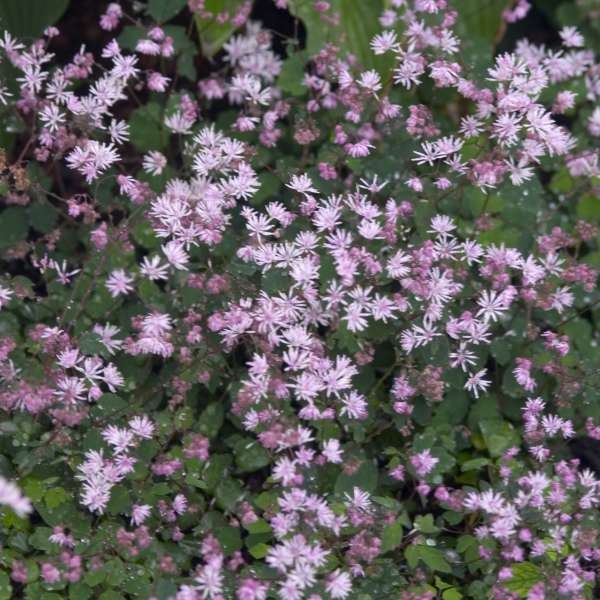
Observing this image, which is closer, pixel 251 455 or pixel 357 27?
pixel 251 455

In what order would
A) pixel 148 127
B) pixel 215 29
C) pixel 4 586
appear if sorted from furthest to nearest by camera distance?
pixel 215 29 < pixel 148 127 < pixel 4 586

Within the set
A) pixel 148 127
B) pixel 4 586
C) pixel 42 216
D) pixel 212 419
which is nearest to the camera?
pixel 4 586

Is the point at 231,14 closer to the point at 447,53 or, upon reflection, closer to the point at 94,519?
the point at 447,53

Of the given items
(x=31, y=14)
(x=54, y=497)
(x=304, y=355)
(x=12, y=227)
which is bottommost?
(x=54, y=497)

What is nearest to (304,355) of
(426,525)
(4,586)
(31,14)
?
(426,525)

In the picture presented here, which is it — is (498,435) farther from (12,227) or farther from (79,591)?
(12,227)

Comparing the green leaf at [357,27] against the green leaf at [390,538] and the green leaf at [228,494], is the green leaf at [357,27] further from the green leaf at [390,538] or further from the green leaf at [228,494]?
the green leaf at [390,538]

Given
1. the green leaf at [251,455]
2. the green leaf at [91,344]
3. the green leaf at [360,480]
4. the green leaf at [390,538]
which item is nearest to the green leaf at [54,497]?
the green leaf at [91,344]

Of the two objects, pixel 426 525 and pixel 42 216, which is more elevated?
pixel 42 216
